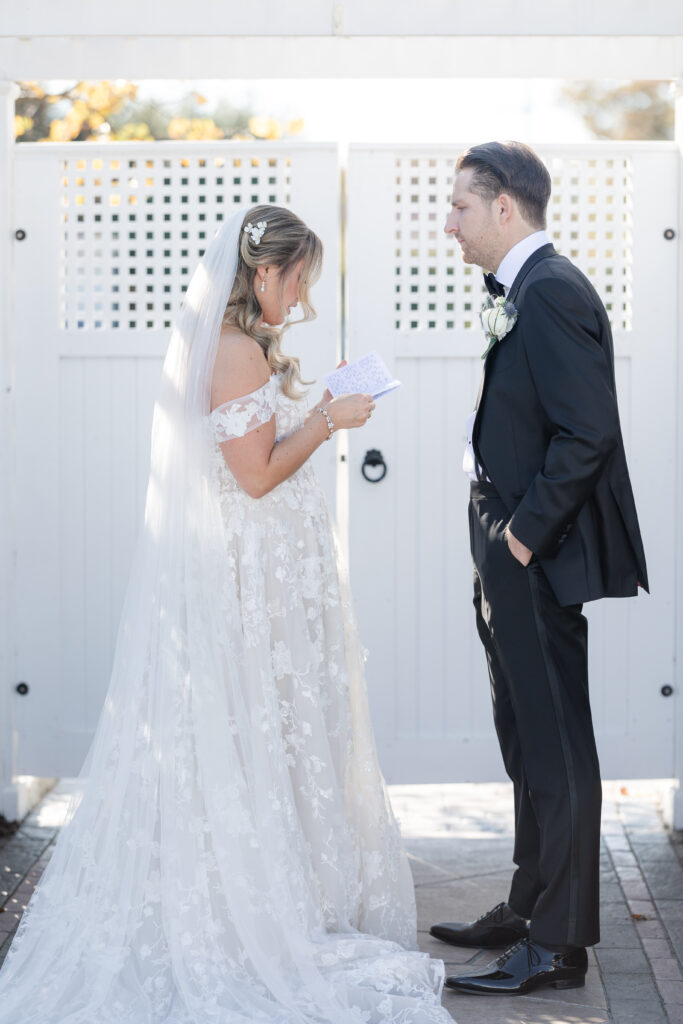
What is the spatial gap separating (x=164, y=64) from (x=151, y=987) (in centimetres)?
287

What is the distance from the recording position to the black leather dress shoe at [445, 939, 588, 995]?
304cm

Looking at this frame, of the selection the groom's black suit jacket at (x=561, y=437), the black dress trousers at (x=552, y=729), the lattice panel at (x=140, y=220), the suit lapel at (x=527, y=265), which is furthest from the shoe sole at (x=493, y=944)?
the lattice panel at (x=140, y=220)

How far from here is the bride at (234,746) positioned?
288 cm

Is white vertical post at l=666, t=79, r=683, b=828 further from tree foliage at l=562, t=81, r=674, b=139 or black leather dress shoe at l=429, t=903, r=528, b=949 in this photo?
tree foliage at l=562, t=81, r=674, b=139

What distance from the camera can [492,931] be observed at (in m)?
3.34

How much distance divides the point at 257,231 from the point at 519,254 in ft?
2.15

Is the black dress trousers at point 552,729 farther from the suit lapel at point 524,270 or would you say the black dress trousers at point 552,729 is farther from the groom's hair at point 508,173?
the groom's hair at point 508,173

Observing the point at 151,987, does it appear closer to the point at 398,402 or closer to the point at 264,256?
the point at 264,256

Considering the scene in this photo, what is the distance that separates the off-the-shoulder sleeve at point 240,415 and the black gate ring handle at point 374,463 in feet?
4.35

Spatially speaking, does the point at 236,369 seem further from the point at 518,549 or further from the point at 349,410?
the point at 518,549

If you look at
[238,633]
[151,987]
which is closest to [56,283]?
[238,633]

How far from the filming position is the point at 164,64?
4070 mm

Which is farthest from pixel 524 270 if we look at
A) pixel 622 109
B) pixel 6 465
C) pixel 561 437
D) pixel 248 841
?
pixel 622 109

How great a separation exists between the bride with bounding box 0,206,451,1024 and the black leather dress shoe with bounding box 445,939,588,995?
0.41 feet
